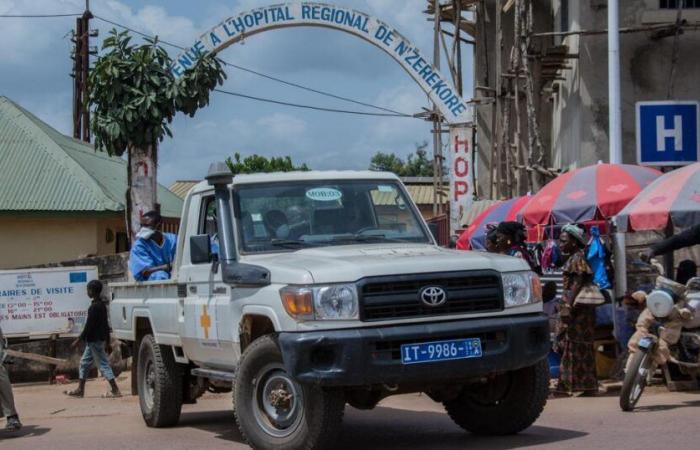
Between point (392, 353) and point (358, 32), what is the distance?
37.3 feet

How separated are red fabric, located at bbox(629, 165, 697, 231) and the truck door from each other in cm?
461

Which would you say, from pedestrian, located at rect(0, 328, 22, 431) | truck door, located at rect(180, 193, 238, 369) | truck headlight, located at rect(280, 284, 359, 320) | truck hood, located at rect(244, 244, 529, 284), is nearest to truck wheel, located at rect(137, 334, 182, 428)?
truck door, located at rect(180, 193, 238, 369)

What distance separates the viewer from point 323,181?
938 centimetres

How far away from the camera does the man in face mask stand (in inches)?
460

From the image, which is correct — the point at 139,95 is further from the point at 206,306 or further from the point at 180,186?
the point at 180,186

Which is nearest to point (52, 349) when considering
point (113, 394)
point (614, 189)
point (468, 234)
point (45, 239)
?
point (113, 394)

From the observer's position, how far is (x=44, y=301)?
18516mm


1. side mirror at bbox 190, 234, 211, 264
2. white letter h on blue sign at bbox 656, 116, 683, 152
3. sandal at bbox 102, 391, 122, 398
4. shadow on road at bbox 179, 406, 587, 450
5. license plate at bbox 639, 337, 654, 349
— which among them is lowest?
sandal at bbox 102, 391, 122, 398

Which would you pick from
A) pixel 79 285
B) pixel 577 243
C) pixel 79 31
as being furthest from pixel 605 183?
pixel 79 31

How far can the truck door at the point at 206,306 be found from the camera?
29.0 ft

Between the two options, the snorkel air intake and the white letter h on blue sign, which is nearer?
the snorkel air intake

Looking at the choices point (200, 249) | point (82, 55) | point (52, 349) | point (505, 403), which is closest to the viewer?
point (505, 403)

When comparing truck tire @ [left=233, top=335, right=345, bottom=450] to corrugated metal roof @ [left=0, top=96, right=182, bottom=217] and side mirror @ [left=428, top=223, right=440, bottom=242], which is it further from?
corrugated metal roof @ [left=0, top=96, right=182, bottom=217]

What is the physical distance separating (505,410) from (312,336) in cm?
200
